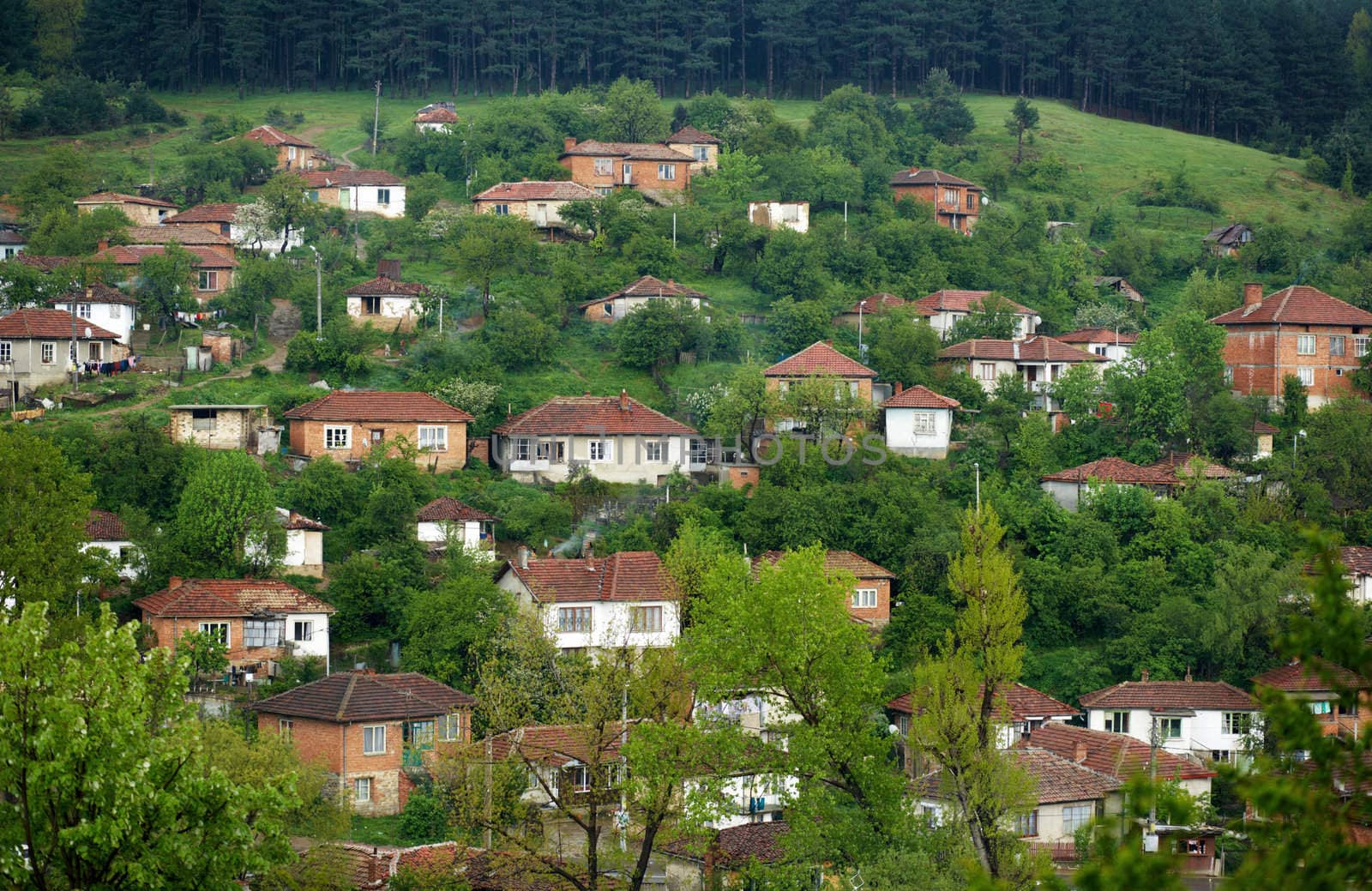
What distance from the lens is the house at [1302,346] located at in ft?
188

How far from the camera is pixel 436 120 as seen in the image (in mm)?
80438

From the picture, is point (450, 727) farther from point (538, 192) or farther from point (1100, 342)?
point (538, 192)

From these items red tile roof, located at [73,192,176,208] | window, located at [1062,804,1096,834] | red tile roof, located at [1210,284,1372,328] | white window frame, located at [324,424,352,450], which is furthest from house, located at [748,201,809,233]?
window, located at [1062,804,1096,834]

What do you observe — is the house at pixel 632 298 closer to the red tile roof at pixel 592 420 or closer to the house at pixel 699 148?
the red tile roof at pixel 592 420

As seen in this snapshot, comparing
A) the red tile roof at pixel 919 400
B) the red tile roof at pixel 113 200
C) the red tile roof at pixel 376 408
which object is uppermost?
the red tile roof at pixel 113 200

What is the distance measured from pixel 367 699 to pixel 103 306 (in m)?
24.5

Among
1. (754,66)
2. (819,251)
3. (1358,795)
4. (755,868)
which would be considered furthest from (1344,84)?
(1358,795)

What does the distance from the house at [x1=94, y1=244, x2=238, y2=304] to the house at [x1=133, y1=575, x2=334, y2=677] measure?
20534mm

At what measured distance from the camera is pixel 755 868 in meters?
29.5

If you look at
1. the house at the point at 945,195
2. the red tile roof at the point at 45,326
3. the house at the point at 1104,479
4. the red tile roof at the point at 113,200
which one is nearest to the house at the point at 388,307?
the red tile roof at the point at 45,326

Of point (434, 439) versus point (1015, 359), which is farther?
point (1015, 359)

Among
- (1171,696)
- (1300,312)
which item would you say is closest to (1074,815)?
(1171,696)

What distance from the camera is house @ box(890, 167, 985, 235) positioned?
7275cm

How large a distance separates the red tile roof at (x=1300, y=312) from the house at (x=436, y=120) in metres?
37.1
